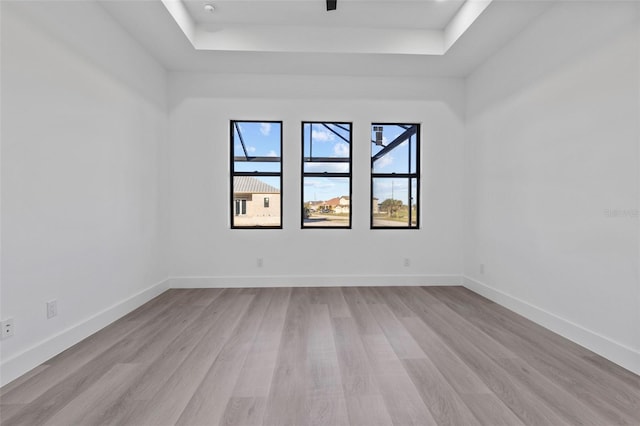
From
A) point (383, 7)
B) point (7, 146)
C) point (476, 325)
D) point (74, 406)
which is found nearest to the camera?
point (74, 406)

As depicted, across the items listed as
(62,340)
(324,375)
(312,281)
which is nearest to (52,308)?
(62,340)

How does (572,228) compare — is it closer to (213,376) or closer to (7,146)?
(213,376)

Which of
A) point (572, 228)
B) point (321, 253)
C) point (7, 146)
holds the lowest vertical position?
point (321, 253)

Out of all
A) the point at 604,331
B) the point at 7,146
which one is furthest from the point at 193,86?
the point at 604,331

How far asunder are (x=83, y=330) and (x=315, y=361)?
1.96 m

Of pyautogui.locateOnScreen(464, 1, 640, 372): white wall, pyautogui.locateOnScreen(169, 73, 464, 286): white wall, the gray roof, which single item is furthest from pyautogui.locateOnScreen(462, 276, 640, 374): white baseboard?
the gray roof

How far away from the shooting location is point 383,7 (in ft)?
9.68

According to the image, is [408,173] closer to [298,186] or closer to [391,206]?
[391,206]

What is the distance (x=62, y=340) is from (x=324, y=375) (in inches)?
79.0

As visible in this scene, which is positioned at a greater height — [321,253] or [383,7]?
[383,7]

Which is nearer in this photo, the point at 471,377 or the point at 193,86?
the point at 471,377

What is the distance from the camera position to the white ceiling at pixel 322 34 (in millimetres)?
2846

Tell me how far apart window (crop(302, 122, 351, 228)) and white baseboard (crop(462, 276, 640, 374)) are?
2.01 m

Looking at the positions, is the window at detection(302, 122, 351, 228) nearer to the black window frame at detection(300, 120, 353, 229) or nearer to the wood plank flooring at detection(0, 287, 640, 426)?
the black window frame at detection(300, 120, 353, 229)
